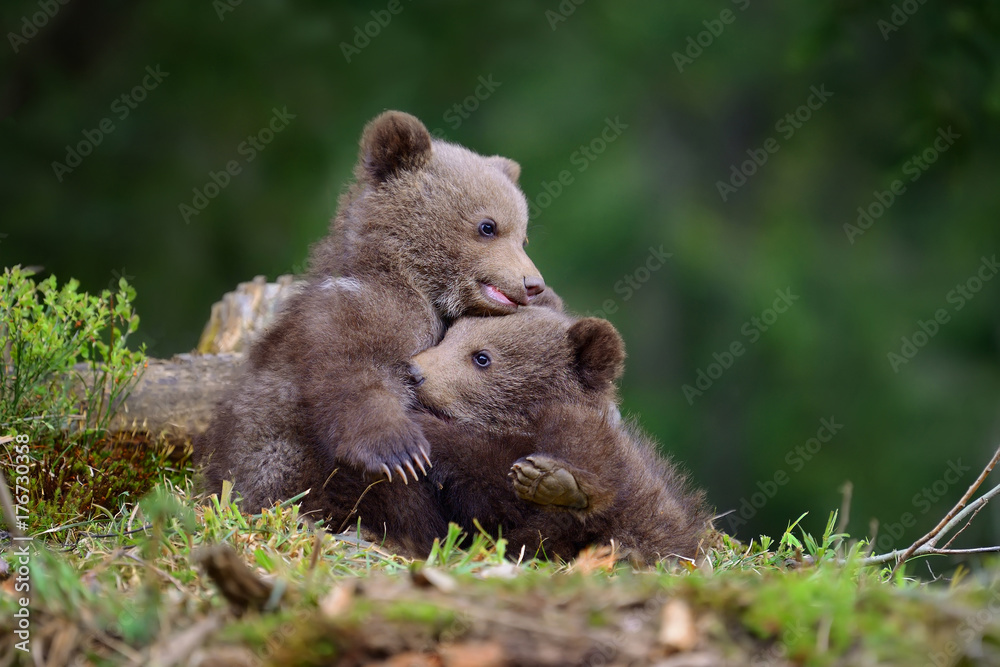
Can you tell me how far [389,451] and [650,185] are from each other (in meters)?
8.20

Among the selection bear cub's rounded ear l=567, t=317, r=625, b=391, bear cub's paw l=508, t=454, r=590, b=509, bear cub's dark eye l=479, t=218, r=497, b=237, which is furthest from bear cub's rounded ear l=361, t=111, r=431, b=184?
bear cub's paw l=508, t=454, r=590, b=509

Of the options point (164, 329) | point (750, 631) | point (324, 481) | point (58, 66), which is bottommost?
point (164, 329)

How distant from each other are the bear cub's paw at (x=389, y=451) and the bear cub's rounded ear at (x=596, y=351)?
3.10 ft

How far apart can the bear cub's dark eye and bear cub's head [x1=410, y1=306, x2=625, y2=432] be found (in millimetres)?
→ 443

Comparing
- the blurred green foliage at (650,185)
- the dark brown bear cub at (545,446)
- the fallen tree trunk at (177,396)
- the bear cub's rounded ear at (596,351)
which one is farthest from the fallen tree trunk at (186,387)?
the blurred green foliage at (650,185)

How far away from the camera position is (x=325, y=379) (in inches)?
165

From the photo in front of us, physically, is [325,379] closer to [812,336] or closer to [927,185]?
[812,336]

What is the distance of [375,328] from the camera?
14.5 feet

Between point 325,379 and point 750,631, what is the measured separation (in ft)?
7.51

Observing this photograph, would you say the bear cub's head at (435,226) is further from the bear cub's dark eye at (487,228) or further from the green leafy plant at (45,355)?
the green leafy plant at (45,355)

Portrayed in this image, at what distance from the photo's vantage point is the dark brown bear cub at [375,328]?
417 cm

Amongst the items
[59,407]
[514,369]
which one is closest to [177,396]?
[59,407]

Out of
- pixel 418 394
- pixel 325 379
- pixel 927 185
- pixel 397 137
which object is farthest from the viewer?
pixel 927 185

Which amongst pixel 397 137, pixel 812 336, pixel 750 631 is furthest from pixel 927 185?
pixel 750 631
